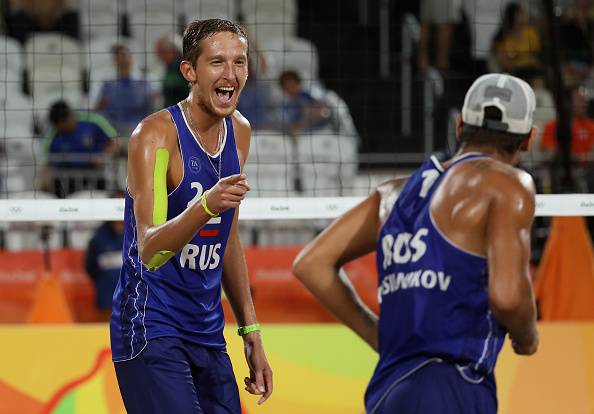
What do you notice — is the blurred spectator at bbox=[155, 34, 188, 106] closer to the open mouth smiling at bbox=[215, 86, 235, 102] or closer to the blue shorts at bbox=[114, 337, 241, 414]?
the open mouth smiling at bbox=[215, 86, 235, 102]

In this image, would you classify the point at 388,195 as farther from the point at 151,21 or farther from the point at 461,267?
the point at 151,21

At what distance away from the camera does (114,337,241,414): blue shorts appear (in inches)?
156

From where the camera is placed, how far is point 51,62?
11.8 meters

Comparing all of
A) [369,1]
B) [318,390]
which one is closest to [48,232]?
[318,390]

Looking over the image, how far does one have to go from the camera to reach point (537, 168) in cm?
956

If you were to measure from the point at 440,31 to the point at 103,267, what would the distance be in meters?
4.90

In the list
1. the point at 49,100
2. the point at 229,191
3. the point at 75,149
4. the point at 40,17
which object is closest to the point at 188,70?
the point at 229,191

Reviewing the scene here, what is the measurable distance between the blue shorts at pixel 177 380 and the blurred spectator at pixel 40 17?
27.8ft

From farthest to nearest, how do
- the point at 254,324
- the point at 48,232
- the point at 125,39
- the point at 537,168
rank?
the point at 125,39, the point at 537,168, the point at 48,232, the point at 254,324

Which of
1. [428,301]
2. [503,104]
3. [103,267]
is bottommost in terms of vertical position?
[103,267]

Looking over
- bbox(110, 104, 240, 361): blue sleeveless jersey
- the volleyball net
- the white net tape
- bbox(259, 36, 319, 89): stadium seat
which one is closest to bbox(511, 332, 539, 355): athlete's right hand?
bbox(110, 104, 240, 361): blue sleeveless jersey

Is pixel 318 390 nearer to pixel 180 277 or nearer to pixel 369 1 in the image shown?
pixel 180 277

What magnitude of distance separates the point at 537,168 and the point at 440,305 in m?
6.69

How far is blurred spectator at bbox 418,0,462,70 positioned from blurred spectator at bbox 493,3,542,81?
0.54m
